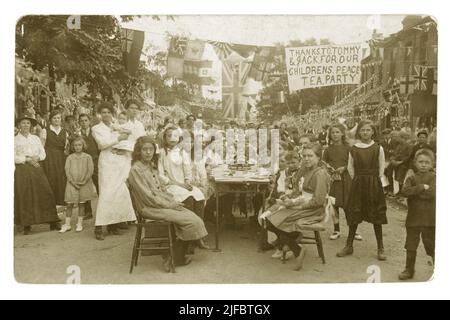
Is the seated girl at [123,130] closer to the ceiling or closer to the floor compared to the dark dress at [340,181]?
closer to the ceiling

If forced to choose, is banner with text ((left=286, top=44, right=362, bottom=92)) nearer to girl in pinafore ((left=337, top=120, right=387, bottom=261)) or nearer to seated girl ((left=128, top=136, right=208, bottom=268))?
girl in pinafore ((left=337, top=120, right=387, bottom=261))

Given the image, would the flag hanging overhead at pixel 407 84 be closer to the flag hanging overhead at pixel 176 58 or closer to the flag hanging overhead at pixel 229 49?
the flag hanging overhead at pixel 229 49

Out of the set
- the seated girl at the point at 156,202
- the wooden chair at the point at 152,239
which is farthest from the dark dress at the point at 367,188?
the wooden chair at the point at 152,239

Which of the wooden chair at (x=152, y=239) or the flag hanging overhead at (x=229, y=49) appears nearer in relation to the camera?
the wooden chair at (x=152, y=239)

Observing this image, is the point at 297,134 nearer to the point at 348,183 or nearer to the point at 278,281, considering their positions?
the point at 348,183

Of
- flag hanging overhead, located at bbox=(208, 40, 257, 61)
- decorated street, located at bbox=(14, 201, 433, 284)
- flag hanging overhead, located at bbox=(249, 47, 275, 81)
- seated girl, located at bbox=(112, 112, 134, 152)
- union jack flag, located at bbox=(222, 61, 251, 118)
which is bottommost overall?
decorated street, located at bbox=(14, 201, 433, 284)

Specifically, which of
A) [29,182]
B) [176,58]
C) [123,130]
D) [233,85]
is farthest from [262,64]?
[29,182]

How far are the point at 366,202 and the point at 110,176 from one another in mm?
2099

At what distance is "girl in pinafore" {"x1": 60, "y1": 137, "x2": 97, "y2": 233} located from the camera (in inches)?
181

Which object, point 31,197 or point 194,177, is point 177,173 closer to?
point 194,177

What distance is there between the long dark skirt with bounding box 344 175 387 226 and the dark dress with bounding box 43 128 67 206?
2.35 m

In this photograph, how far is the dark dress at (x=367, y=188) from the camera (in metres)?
4.48

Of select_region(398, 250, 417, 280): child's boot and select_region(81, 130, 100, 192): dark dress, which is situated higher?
select_region(81, 130, 100, 192): dark dress

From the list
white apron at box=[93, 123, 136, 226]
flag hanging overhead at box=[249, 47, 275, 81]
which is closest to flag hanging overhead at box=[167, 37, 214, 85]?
flag hanging overhead at box=[249, 47, 275, 81]
